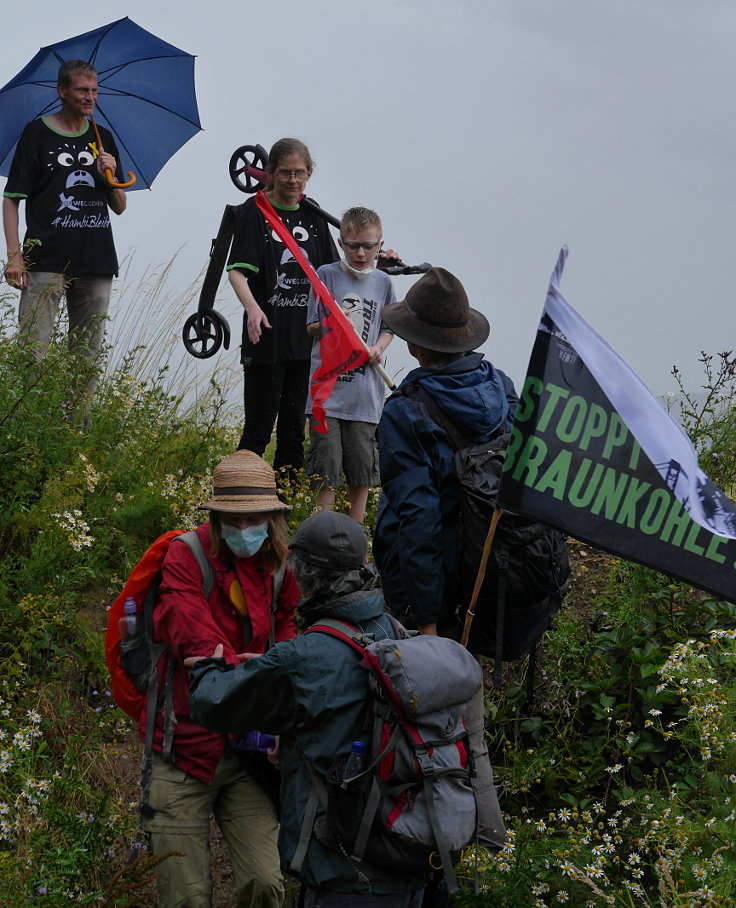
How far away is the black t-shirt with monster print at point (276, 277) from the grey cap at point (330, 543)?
3215 mm

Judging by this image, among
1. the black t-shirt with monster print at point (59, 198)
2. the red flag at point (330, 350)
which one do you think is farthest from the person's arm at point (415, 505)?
the black t-shirt with monster print at point (59, 198)

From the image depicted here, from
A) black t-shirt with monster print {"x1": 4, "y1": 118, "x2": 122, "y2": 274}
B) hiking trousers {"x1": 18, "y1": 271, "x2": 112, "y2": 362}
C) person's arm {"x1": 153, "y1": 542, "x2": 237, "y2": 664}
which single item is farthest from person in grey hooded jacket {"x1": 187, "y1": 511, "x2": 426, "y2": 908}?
black t-shirt with monster print {"x1": 4, "y1": 118, "x2": 122, "y2": 274}

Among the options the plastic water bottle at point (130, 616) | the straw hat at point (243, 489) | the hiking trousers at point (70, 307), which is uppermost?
the hiking trousers at point (70, 307)

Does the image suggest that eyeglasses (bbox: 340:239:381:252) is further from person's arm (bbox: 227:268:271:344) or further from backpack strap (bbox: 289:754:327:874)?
backpack strap (bbox: 289:754:327:874)

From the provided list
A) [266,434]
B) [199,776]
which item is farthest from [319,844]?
[266,434]

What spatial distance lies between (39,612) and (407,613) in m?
1.96

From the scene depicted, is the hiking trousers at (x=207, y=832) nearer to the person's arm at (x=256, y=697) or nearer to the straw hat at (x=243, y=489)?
the person's arm at (x=256, y=697)

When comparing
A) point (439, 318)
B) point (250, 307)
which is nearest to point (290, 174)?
point (250, 307)

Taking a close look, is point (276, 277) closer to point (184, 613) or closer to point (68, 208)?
point (68, 208)

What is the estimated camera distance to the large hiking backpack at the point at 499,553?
3.94 meters

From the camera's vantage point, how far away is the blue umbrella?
724cm

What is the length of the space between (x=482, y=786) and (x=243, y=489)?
147cm

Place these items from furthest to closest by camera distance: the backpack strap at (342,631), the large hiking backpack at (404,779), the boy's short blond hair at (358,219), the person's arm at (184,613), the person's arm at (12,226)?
the person's arm at (12,226)
the boy's short blond hair at (358,219)
the person's arm at (184,613)
the backpack strap at (342,631)
the large hiking backpack at (404,779)

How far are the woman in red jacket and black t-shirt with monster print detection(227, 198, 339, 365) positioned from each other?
260 centimetres
